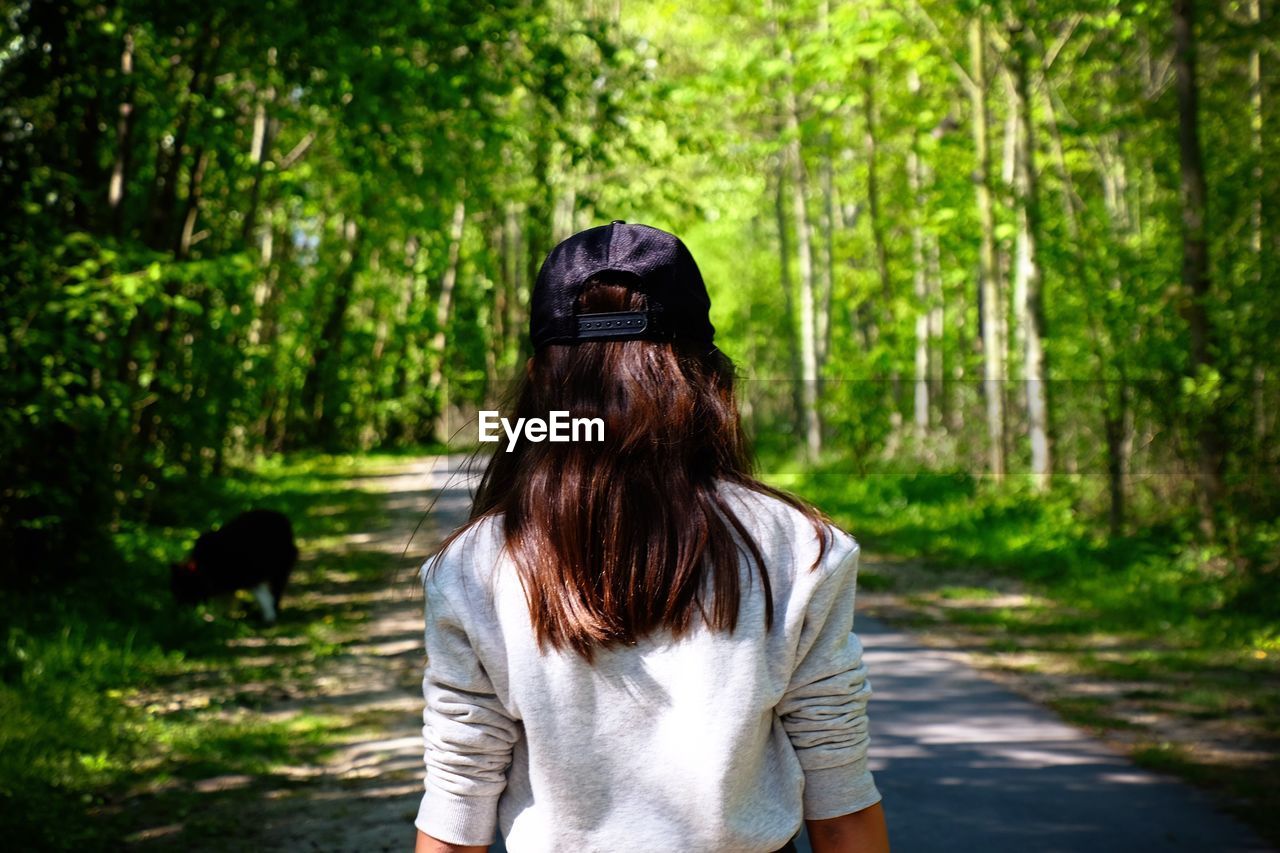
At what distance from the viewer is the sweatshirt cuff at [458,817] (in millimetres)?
1669

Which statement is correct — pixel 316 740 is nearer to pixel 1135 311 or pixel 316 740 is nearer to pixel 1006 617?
pixel 1006 617

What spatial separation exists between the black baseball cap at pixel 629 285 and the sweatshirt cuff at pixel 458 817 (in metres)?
0.67

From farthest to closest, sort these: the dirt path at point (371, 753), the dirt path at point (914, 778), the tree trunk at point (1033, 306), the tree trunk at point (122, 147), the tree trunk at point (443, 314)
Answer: the tree trunk at point (443, 314)
the tree trunk at point (1033, 306)
the tree trunk at point (122, 147)
the dirt path at point (371, 753)
the dirt path at point (914, 778)

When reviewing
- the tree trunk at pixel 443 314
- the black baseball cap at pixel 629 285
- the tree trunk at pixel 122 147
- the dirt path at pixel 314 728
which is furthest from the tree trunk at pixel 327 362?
the black baseball cap at pixel 629 285

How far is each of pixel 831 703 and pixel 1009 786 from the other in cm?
400

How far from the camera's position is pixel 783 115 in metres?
19.8

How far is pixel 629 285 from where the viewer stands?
1696 millimetres

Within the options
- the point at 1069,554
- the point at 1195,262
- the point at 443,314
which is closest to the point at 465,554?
the point at 1195,262

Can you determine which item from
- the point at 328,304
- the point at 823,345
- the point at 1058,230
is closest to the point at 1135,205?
the point at 823,345

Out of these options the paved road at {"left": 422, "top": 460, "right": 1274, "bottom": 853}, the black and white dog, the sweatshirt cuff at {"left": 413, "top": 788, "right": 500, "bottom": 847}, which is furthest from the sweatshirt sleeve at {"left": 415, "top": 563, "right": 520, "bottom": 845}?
the black and white dog

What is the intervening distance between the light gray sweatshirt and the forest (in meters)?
0.48

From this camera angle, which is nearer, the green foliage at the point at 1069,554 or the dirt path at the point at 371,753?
the dirt path at the point at 371,753

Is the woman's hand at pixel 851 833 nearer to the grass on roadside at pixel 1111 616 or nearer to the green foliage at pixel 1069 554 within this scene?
the grass on roadside at pixel 1111 616

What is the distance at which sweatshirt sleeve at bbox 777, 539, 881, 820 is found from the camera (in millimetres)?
1630
